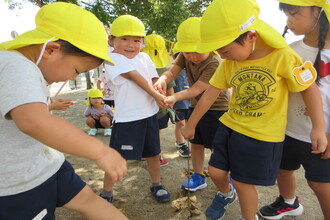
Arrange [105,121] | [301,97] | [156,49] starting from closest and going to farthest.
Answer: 1. [301,97]
2. [156,49]
3. [105,121]

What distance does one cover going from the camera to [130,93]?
6.84 ft

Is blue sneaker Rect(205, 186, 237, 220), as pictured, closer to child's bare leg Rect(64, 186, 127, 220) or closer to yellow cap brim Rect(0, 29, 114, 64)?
child's bare leg Rect(64, 186, 127, 220)

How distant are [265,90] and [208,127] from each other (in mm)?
905

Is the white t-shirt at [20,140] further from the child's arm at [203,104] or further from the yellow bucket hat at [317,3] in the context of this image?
the yellow bucket hat at [317,3]

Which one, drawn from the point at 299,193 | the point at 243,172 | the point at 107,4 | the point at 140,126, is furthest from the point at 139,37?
the point at 107,4

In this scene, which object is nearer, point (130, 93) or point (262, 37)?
point (262, 37)

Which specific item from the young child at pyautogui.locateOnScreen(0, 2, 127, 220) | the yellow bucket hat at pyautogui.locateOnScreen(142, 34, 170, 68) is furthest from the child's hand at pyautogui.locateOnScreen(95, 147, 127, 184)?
the yellow bucket hat at pyautogui.locateOnScreen(142, 34, 170, 68)

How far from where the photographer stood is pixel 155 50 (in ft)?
10.7

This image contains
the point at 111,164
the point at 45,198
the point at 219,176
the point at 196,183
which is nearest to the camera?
the point at 111,164

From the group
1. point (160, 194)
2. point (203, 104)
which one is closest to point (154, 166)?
point (160, 194)

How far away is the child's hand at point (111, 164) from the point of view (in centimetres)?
98

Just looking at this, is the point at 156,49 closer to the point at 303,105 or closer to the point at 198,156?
the point at 198,156

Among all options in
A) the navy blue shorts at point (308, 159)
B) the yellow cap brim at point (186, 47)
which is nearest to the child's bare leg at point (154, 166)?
the yellow cap brim at point (186, 47)

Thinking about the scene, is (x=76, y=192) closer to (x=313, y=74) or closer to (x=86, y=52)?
(x=86, y=52)
